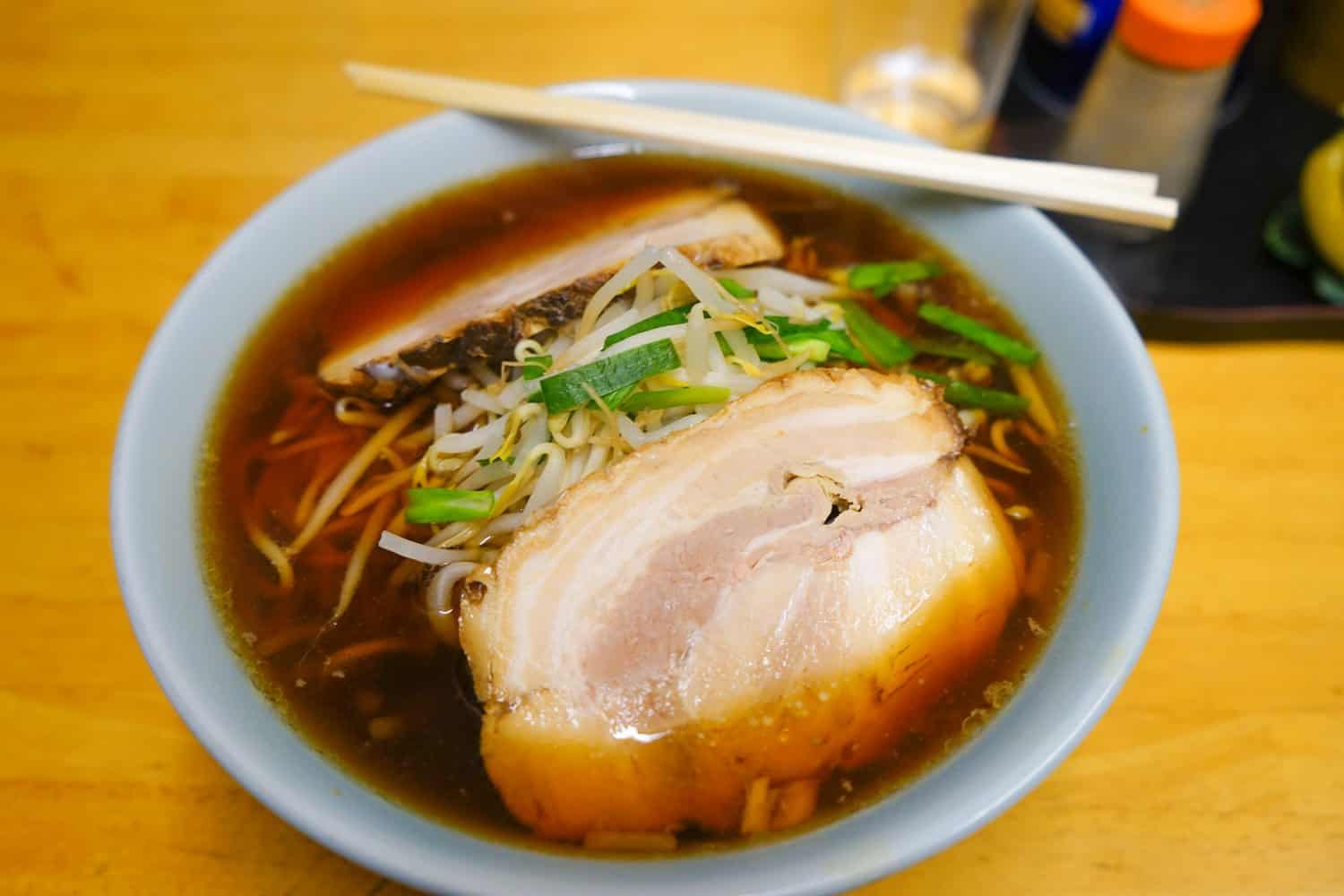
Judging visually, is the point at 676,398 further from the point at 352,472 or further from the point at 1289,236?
the point at 1289,236

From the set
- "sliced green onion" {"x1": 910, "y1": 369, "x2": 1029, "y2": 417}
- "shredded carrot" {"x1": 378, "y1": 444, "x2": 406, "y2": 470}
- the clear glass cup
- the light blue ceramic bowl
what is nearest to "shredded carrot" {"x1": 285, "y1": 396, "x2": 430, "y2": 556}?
"shredded carrot" {"x1": 378, "y1": 444, "x2": 406, "y2": 470}

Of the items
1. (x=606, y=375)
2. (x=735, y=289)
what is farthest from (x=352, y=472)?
(x=735, y=289)

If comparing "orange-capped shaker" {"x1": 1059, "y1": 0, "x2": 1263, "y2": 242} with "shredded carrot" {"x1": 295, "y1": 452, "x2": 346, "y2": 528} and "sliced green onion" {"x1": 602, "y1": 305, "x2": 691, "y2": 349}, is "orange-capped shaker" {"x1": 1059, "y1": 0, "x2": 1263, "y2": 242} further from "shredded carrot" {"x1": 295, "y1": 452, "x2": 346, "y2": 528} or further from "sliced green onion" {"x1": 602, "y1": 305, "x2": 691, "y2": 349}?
"shredded carrot" {"x1": 295, "y1": 452, "x2": 346, "y2": 528}

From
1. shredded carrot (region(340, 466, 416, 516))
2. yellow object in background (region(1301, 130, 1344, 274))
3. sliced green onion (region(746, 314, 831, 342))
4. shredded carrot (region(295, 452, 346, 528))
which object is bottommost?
shredded carrot (region(295, 452, 346, 528))

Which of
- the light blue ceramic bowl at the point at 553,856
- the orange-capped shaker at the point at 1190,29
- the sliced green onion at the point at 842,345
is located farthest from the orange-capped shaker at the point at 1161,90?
the sliced green onion at the point at 842,345

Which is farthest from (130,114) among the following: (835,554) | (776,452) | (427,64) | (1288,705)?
(1288,705)
